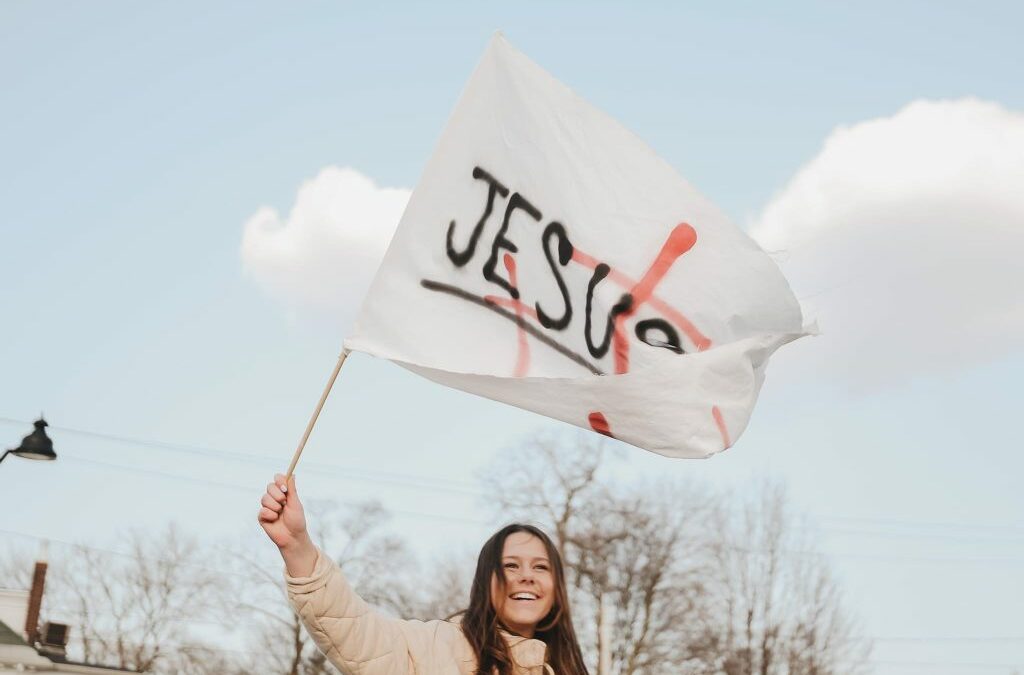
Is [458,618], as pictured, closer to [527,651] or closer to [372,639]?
[527,651]

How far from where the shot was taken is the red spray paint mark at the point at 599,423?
16.9ft

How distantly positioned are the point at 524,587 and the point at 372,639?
0.67m

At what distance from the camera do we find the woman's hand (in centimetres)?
429

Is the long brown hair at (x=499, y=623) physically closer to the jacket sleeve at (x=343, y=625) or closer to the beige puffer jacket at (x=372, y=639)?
the beige puffer jacket at (x=372, y=639)

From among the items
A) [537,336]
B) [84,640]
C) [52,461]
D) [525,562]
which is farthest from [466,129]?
[84,640]

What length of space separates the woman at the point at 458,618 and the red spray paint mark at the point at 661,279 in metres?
0.99

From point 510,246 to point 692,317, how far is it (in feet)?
2.56

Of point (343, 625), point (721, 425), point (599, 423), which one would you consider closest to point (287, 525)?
point (343, 625)

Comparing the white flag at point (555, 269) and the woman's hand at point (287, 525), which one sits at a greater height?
the white flag at point (555, 269)

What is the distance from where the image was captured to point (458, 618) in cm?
497

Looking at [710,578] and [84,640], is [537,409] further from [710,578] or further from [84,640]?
[84,640]

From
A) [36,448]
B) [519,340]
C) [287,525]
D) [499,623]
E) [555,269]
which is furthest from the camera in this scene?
[36,448]

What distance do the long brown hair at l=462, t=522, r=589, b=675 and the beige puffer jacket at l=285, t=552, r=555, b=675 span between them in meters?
0.05

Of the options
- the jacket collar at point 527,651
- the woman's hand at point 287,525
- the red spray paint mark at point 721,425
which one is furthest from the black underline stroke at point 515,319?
the woman's hand at point 287,525
